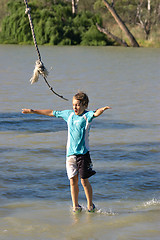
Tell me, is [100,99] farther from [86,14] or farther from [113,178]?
[86,14]

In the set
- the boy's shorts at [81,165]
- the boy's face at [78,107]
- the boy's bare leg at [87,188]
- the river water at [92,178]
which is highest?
the boy's face at [78,107]

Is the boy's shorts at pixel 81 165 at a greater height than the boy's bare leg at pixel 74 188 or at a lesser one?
greater

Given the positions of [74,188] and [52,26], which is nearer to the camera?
[74,188]

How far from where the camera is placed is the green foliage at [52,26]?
59.3m

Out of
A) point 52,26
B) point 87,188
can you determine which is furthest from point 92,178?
point 52,26

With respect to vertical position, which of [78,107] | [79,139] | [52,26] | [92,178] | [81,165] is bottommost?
[92,178]

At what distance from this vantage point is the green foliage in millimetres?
59281

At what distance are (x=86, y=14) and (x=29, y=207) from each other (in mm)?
57658

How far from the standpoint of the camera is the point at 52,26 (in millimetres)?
59250

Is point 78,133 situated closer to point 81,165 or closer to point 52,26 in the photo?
point 81,165

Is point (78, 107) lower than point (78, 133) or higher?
higher

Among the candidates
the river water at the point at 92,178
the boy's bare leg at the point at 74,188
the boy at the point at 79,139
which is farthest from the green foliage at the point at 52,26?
the boy at the point at 79,139

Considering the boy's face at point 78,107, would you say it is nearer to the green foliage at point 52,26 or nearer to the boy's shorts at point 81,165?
the boy's shorts at point 81,165

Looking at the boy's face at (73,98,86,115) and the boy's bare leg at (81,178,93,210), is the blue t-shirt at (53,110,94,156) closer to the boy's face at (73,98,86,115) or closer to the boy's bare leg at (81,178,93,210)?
the boy's face at (73,98,86,115)
